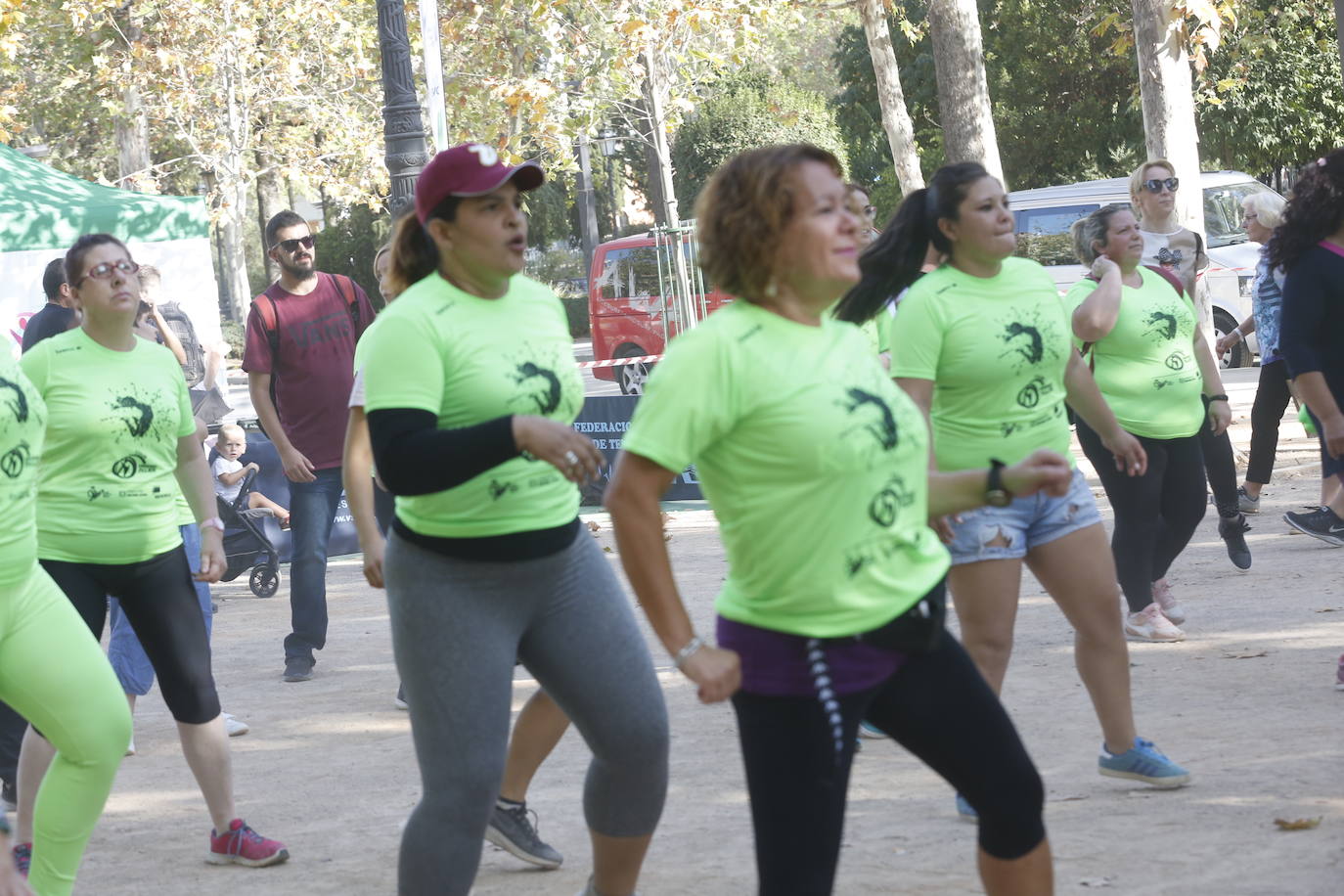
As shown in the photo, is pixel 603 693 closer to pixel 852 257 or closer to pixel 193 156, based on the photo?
pixel 852 257

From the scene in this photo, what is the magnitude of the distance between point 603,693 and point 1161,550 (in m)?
4.31

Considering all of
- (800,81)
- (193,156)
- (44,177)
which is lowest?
(44,177)

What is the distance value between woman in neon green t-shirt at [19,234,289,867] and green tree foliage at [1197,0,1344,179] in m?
27.6


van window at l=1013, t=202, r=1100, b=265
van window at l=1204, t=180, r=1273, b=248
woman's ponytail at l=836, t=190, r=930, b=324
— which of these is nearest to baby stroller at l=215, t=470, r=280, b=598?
A: woman's ponytail at l=836, t=190, r=930, b=324

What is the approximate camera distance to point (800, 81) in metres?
70.2

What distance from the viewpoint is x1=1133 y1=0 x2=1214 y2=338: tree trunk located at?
13.0m

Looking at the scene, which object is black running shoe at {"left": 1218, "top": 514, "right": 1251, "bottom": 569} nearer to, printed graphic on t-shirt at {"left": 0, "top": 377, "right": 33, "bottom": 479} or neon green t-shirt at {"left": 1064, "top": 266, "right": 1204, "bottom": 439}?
neon green t-shirt at {"left": 1064, "top": 266, "right": 1204, "bottom": 439}

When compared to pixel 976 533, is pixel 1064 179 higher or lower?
higher

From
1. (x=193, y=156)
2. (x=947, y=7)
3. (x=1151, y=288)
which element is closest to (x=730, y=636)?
(x=1151, y=288)

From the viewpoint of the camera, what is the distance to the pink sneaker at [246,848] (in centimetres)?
505

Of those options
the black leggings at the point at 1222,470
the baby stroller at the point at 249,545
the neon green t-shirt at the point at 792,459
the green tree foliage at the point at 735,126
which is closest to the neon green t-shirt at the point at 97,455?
the neon green t-shirt at the point at 792,459

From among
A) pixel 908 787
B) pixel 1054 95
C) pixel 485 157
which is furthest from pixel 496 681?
pixel 1054 95

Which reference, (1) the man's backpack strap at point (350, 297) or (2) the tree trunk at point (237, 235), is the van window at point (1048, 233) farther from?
(2) the tree trunk at point (237, 235)

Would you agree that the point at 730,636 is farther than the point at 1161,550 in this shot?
No
